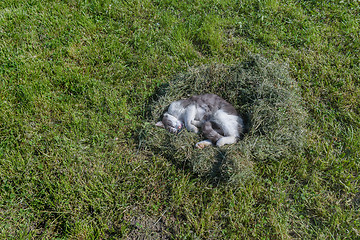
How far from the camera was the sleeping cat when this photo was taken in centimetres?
427

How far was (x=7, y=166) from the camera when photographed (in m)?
4.01

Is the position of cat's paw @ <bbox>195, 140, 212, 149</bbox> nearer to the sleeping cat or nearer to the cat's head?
the sleeping cat

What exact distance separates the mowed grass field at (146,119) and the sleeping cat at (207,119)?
44cm

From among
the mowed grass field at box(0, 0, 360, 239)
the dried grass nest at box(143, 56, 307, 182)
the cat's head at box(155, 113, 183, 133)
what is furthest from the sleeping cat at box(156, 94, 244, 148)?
the mowed grass field at box(0, 0, 360, 239)

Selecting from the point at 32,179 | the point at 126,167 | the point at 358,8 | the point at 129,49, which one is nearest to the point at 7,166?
the point at 32,179

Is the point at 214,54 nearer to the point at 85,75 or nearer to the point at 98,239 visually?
the point at 85,75

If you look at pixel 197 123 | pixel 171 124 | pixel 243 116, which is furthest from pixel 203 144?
pixel 243 116

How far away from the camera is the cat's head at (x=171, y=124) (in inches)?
173

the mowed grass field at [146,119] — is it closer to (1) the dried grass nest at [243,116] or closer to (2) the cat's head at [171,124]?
(1) the dried grass nest at [243,116]

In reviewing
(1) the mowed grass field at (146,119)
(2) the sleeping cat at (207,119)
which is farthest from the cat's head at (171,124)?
(1) the mowed grass field at (146,119)

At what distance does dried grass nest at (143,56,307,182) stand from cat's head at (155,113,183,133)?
3.6 inches

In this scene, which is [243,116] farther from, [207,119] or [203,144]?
[203,144]

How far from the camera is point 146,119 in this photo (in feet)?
15.3

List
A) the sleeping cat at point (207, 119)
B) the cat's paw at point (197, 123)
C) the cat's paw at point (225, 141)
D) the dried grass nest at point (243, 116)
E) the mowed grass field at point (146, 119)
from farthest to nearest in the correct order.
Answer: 1. the cat's paw at point (197, 123)
2. the sleeping cat at point (207, 119)
3. the cat's paw at point (225, 141)
4. the dried grass nest at point (243, 116)
5. the mowed grass field at point (146, 119)
